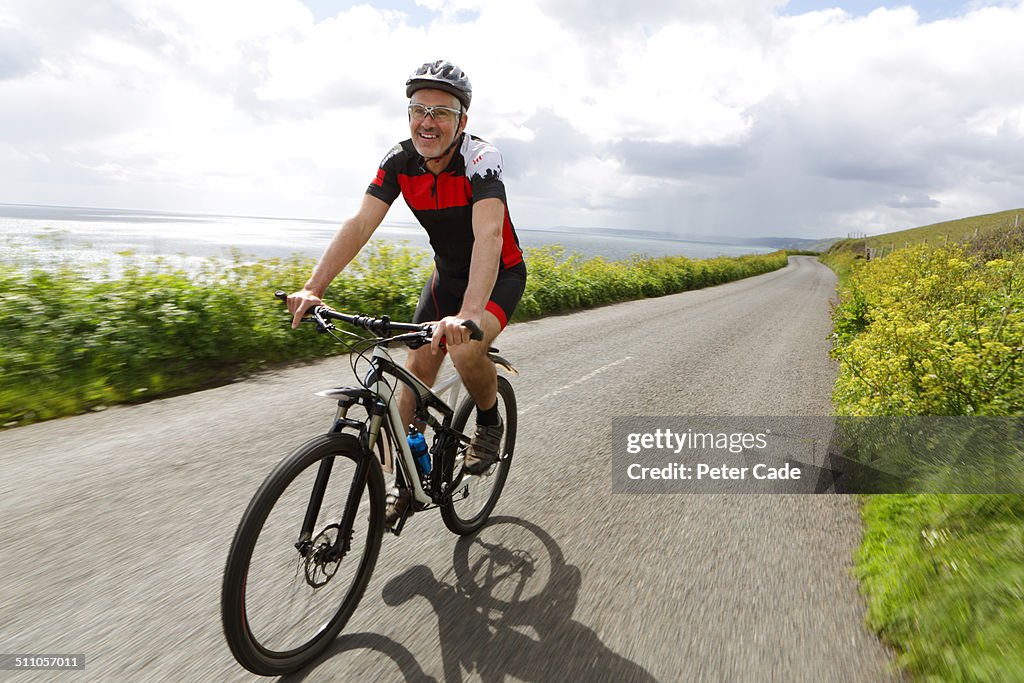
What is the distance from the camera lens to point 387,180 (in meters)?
2.99

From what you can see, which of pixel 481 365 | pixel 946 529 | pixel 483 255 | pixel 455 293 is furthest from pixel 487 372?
pixel 946 529

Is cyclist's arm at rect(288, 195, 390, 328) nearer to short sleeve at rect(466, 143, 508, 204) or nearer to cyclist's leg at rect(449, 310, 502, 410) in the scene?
short sleeve at rect(466, 143, 508, 204)

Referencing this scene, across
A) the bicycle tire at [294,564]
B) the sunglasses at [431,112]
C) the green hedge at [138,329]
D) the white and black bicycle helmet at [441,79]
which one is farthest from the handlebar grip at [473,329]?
the green hedge at [138,329]

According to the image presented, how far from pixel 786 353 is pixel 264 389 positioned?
8.62m

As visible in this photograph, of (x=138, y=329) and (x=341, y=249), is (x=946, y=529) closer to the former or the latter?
(x=341, y=249)

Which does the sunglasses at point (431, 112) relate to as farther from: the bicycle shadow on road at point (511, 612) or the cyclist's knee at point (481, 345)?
the bicycle shadow on road at point (511, 612)

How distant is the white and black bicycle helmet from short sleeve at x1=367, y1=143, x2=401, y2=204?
1.14 ft

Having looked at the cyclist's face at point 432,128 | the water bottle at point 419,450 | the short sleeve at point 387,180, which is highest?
the cyclist's face at point 432,128

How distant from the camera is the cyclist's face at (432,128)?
2672 millimetres

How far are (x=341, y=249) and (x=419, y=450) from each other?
3.60ft

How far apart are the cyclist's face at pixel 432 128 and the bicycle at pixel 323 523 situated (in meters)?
0.90

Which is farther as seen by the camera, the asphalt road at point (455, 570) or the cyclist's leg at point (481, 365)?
the cyclist's leg at point (481, 365)

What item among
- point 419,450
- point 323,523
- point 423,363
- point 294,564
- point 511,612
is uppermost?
point 423,363

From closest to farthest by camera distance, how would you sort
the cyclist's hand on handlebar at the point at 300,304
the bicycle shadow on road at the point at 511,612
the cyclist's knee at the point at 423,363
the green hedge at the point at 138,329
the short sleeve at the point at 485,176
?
the bicycle shadow on road at the point at 511,612 < the cyclist's hand on handlebar at the point at 300,304 < the short sleeve at the point at 485,176 < the cyclist's knee at the point at 423,363 < the green hedge at the point at 138,329
